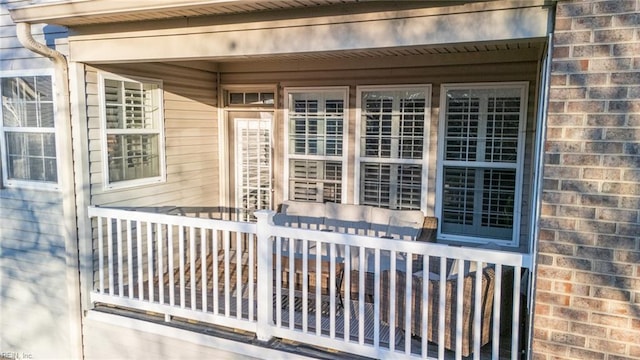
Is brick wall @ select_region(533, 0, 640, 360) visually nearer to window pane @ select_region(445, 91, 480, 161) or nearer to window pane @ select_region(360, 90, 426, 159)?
window pane @ select_region(445, 91, 480, 161)

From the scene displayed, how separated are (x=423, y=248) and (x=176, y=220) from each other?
7.09ft

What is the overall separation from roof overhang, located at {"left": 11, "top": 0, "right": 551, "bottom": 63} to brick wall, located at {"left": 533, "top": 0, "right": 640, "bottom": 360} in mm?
324

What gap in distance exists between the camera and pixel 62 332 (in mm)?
4906

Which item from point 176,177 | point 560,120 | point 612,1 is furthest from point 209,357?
point 612,1

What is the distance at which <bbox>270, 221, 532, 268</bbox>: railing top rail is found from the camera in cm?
308

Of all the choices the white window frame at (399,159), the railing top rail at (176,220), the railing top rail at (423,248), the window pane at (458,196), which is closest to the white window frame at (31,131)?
the railing top rail at (176,220)

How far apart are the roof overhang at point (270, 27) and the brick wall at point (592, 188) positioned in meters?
0.32

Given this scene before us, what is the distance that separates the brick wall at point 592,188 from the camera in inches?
103

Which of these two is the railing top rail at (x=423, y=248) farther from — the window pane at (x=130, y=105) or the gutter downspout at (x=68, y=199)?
the window pane at (x=130, y=105)

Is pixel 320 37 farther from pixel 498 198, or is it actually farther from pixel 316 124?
pixel 498 198

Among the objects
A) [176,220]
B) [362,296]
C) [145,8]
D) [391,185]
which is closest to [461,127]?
[391,185]

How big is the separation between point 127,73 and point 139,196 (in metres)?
1.32

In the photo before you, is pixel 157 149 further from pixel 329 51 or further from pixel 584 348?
pixel 584 348

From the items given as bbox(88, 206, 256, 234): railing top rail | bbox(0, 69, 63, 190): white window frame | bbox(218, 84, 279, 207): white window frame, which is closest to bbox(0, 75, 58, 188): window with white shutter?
bbox(0, 69, 63, 190): white window frame
